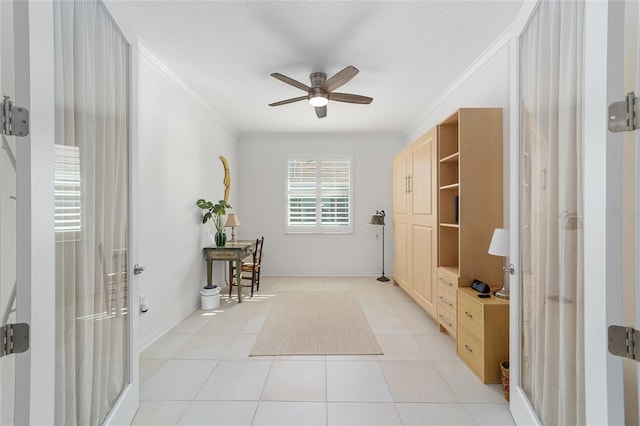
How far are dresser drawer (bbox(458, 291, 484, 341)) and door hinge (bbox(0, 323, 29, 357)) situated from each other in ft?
8.05

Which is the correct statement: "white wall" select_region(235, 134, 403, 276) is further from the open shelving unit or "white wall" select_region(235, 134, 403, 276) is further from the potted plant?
the open shelving unit

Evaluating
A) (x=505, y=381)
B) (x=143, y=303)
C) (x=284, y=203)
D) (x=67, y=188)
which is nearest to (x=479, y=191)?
(x=505, y=381)

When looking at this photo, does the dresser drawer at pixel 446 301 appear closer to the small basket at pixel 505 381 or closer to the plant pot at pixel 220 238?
the small basket at pixel 505 381

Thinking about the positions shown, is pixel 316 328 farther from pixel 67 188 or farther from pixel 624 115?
pixel 624 115

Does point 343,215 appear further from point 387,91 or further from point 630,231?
point 630,231

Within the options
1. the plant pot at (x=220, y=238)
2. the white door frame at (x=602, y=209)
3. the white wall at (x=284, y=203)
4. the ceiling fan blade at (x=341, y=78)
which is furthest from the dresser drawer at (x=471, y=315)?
the white wall at (x=284, y=203)

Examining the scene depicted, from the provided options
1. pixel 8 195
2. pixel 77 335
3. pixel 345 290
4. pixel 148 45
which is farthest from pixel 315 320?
pixel 148 45

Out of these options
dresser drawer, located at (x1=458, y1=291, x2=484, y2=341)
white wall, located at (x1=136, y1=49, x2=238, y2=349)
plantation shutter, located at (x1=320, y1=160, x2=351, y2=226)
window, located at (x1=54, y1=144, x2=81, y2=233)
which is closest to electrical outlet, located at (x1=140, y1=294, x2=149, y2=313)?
white wall, located at (x1=136, y1=49, x2=238, y2=349)

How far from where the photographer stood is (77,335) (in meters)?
1.26

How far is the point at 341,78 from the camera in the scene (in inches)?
108

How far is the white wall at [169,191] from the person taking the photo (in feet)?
8.97

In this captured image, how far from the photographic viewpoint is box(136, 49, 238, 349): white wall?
273 centimetres

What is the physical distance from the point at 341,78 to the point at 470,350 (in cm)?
257

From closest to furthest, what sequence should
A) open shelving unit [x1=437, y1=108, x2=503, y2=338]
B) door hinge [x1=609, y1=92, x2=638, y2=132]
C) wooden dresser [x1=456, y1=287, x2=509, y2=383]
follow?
door hinge [x1=609, y1=92, x2=638, y2=132], wooden dresser [x1=456, y1=287, x2=509, y2=383], open shelving unit [x1=437, y1=108, x2=503, y2=338]
